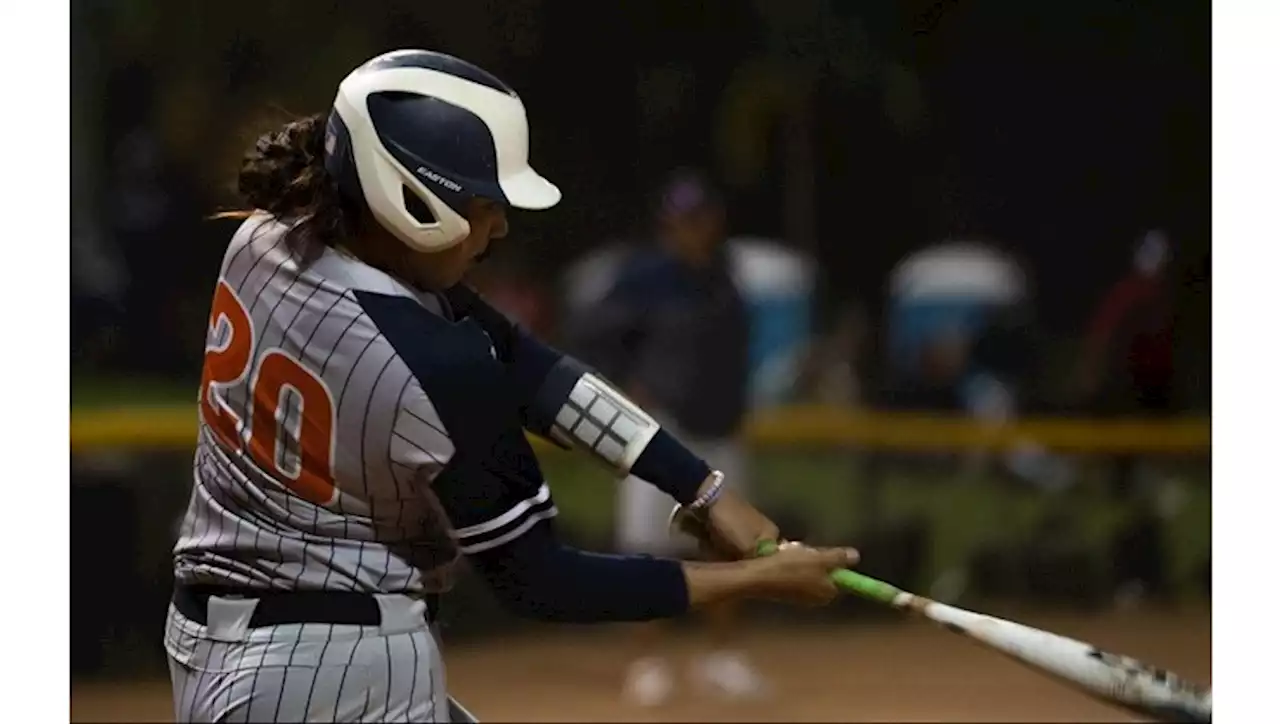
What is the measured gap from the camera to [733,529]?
173cm

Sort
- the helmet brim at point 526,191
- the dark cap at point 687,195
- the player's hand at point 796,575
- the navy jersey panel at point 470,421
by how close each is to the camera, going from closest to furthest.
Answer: the navy jersey panel at point 470,421, the helmet brim at point 526,191, the player's hand at point 796,575, the dark cap at point 687,195

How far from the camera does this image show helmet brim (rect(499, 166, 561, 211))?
1.48 metres

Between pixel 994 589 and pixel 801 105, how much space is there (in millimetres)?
850

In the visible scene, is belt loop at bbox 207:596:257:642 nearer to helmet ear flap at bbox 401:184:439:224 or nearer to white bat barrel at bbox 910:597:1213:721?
helmet ear flap at bbox 401:184:439:224

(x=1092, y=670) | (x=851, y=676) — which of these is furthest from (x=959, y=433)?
(x=1092, y=670)

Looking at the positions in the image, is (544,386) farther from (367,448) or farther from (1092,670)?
(1092,670)

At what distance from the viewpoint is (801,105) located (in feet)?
7.78

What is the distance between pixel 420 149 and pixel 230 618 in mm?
466

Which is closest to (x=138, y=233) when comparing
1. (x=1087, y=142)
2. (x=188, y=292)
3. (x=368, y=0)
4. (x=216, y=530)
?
(x=188, y=292)

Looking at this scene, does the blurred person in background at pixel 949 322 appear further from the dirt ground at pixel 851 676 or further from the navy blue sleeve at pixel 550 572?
the navy blue sleeve at pixel 550 572

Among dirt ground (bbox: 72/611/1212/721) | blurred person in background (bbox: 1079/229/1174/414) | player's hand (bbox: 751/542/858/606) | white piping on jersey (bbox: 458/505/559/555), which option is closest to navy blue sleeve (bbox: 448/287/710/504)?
player's hand (bbox: 751/542/858/606)

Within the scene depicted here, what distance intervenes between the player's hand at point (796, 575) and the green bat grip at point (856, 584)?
36mm

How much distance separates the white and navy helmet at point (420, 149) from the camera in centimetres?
144

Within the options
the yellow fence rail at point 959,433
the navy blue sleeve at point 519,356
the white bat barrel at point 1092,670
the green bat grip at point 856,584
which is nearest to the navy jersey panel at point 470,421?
the navy blue sleeve at point 519,356
